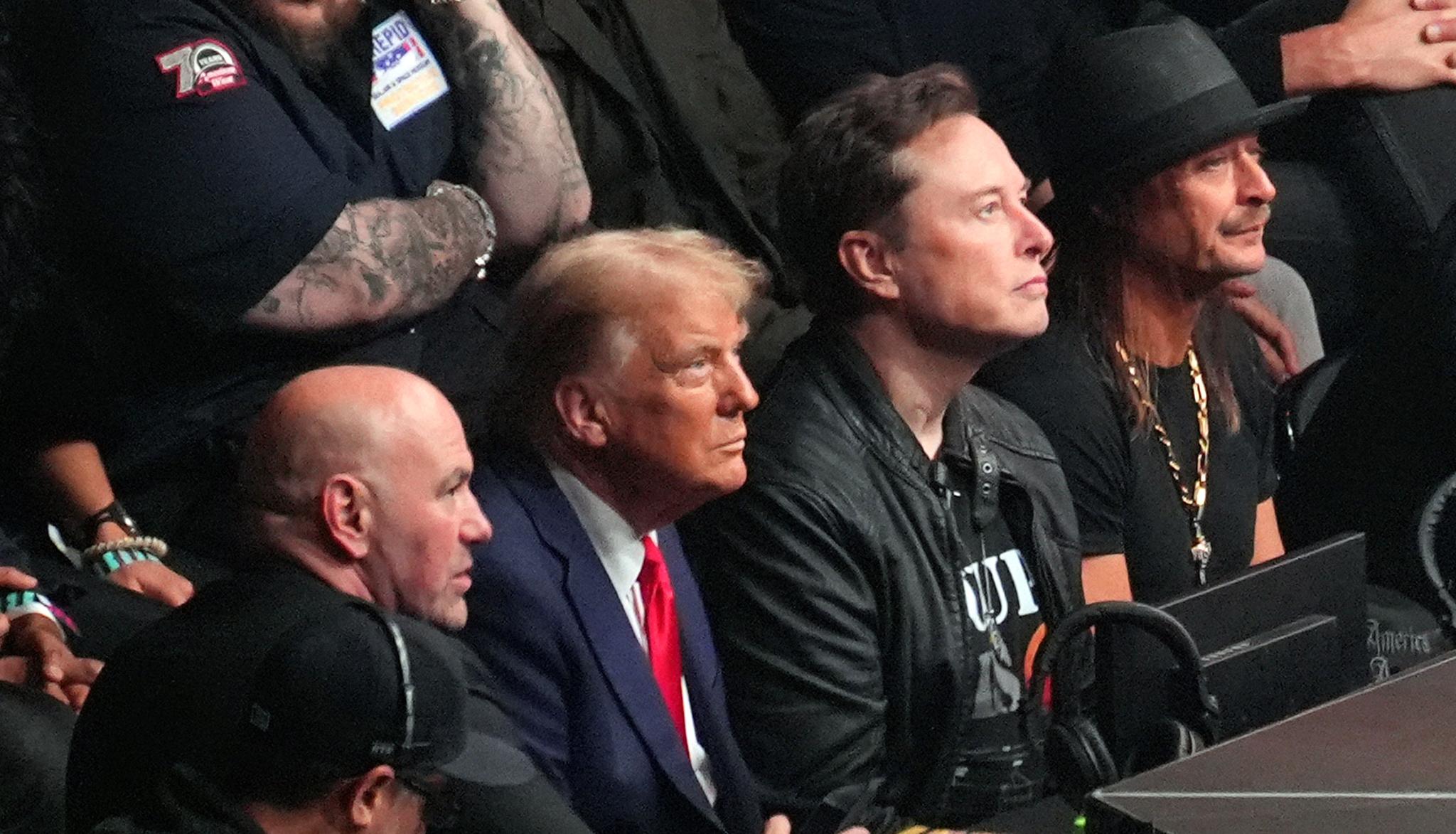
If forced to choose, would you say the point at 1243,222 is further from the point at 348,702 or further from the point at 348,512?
the point at 348,702

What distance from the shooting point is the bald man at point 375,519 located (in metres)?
2.31

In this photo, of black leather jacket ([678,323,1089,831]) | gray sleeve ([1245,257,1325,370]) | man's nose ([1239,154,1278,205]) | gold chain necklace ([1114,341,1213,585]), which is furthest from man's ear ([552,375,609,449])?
gray sleeve ([1245,257,1325,370])

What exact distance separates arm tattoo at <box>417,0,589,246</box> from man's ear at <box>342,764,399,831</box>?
1.52m

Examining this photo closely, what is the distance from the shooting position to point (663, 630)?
2.92 m

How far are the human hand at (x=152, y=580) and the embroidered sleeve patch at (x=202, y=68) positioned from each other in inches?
23.1

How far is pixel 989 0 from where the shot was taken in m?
4.22

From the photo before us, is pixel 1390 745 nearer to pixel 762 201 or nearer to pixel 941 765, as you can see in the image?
pixel 941 765

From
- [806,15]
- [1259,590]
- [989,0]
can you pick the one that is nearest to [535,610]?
[1259,590]

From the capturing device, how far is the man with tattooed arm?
296 centimetres

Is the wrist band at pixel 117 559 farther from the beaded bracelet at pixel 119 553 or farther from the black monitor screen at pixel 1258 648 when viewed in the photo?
the black monitor screen at pixel 1258 648

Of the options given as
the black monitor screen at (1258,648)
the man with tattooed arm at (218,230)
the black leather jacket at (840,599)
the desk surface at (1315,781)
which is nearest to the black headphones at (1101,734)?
the black monitor screen at (1258,648)

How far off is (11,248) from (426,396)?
728 mm

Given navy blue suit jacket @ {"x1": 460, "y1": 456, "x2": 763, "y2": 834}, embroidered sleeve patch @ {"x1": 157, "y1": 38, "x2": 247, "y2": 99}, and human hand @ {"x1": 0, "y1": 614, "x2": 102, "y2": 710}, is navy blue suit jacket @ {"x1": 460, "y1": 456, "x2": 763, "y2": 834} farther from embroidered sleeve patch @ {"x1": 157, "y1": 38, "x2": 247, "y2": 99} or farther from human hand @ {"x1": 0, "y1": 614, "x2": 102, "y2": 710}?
embroidered sleeve patch @ {"x1": 157, "y1": 38, "x2": 247, "y2": 99}

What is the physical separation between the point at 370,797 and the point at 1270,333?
249cm
